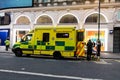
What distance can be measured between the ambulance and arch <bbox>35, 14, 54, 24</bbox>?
14.5 meters

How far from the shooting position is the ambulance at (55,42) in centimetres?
2638

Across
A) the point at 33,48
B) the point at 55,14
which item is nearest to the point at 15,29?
the point at 55,14

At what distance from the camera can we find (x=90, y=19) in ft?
131

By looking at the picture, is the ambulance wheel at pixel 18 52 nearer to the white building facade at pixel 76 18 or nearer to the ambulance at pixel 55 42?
the ambulance at pixel 55 42

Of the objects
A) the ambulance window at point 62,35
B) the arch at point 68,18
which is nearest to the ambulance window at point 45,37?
the ambulance window at point 62,35

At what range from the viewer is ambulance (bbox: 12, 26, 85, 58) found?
Result: 26375mm

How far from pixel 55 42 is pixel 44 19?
16.8 metres

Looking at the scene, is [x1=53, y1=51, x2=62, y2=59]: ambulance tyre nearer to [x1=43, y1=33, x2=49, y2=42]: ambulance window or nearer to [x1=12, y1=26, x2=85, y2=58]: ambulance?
[x1=12, y1=26, x2=85, y2=58]: ambulance

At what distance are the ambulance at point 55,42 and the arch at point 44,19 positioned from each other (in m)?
14.5

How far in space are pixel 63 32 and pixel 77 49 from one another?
1.76m

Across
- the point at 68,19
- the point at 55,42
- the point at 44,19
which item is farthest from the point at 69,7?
the point at 55,42

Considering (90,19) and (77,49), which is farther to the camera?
(90,19)

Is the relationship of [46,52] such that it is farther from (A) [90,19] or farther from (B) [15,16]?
(B) [15,16]

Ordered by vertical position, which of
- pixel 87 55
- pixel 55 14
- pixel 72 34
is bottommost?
pixel 87 55
